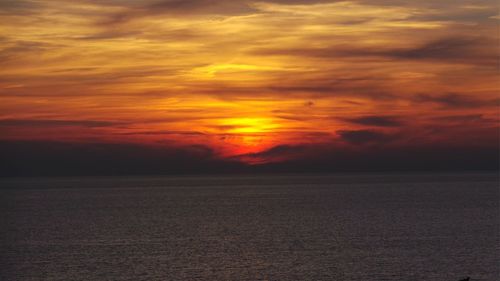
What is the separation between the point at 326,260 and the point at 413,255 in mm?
11239

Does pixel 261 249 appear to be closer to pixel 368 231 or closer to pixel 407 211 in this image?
pixel 368 231

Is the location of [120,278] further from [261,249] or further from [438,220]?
[438,220]

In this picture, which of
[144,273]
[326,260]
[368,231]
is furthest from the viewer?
[368,231]

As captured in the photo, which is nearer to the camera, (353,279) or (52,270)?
(353,279)

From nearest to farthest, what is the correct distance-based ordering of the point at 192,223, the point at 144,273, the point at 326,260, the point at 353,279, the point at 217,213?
the point at 353,279, the point at 144,273, the point at 326,260, the point at 192,223, the point at 217,213

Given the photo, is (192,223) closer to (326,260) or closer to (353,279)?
(326,260)

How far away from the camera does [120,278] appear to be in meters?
70.4

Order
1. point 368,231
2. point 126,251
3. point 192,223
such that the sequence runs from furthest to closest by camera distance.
Answer: point 192,223
point 368,231
point 126,251

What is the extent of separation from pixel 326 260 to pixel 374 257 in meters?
6.37

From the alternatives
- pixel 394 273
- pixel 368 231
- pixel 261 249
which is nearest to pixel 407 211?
pixel 368 231

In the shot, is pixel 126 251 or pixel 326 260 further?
pixel 126 251

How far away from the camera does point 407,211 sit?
17212 cm

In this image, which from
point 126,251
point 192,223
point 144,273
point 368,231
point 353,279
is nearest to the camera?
point 353,279

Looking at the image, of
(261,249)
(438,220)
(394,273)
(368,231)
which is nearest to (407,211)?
(438,220)
